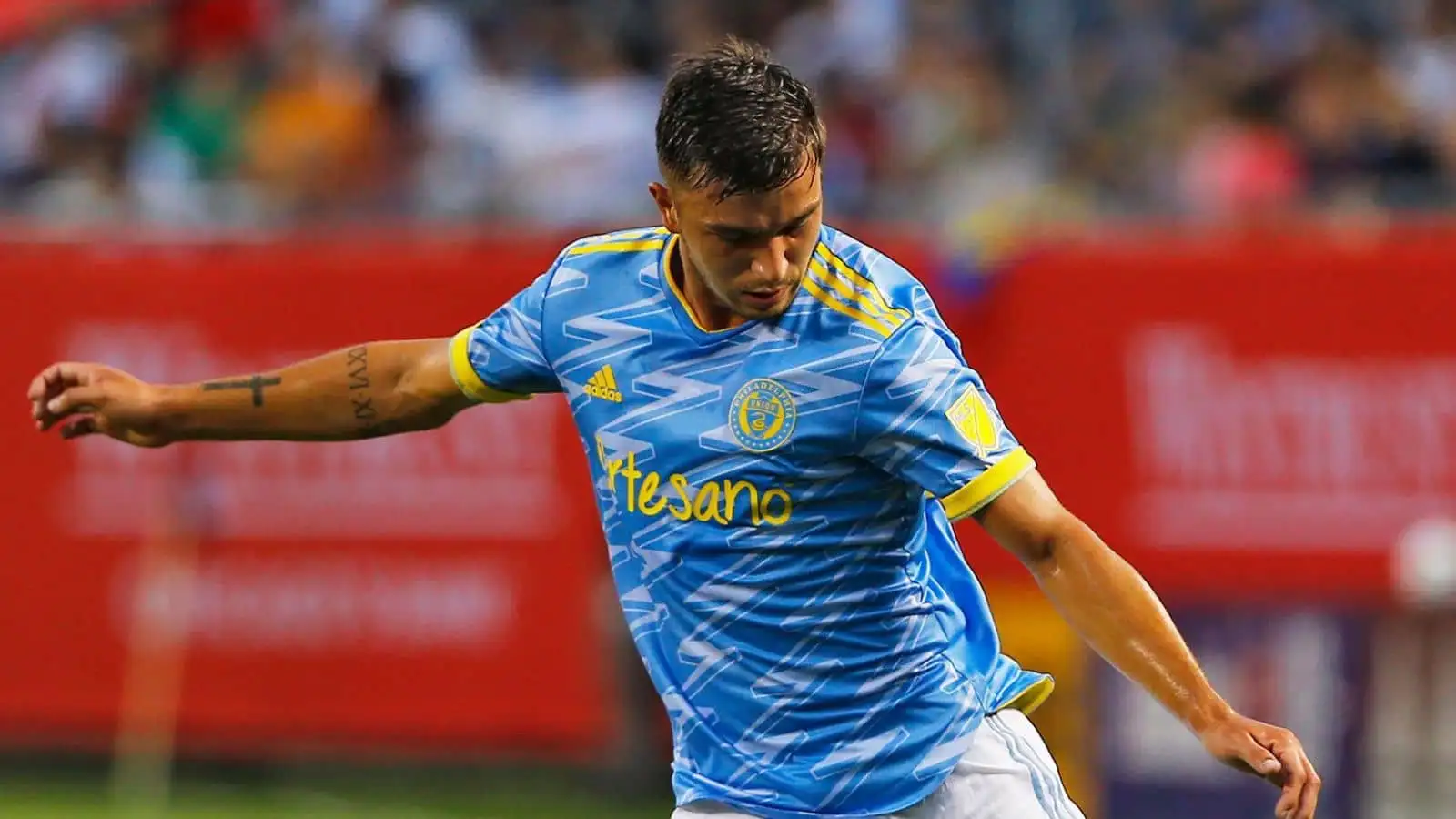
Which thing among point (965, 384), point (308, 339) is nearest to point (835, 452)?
point (965, 384)

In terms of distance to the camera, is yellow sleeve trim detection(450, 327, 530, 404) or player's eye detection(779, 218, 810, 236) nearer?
player's eye detection(779, 218, 810, 236)

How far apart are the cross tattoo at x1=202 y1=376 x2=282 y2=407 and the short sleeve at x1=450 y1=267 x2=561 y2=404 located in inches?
15.9

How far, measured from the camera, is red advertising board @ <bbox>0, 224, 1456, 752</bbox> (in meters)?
10.2

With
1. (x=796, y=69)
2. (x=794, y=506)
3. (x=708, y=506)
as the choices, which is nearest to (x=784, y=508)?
(x=794, y=506)

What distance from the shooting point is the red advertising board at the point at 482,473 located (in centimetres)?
1017

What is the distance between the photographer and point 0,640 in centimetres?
1112

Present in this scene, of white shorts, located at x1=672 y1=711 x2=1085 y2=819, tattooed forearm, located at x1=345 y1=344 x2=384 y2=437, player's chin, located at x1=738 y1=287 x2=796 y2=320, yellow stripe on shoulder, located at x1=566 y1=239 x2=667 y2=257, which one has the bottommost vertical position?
white shorts, located at x1=672 y1=711 x2=1085 y2=819

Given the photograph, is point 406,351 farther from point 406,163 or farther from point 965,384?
point 406,163

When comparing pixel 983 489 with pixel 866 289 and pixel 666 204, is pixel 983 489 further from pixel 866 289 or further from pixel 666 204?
pixel 666 204

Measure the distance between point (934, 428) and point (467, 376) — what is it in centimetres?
103

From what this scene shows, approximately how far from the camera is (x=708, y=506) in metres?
4.38

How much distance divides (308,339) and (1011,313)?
328cm

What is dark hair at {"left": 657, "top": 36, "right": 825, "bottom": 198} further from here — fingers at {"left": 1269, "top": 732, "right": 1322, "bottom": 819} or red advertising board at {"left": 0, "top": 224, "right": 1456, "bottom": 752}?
red advertising board at {"left": 0, "top": 224, "right": 1456, "bottom": 752}

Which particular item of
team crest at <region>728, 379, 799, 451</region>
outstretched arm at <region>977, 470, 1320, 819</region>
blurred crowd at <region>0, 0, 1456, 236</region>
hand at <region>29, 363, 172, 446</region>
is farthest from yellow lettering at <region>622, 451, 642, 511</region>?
blurred crowd at <region>0, 0, 1456, 236</region>
